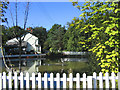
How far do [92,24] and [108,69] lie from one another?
1.28 metres

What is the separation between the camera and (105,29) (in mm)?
3023

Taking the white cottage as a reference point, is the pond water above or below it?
below

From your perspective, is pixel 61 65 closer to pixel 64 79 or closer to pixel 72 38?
pixel 72 38

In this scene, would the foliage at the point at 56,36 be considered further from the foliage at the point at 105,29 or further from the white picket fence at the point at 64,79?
the white picket fence at the point at 64,79

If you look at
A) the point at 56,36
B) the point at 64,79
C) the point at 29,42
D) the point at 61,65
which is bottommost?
the point at 61,65

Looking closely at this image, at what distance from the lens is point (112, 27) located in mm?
2840

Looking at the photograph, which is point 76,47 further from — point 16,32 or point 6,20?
point 6,20

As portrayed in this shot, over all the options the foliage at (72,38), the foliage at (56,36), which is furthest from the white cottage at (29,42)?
the foliage at (72,38)

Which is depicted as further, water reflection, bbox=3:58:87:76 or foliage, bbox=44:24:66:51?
water reflection, bbox=3:58:87:76

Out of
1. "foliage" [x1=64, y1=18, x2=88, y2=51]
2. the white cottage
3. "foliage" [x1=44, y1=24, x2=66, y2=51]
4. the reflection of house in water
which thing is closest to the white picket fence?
"foliage" [x1=64, y1=18, x2=88, y2=51]

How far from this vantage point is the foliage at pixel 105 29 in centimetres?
293

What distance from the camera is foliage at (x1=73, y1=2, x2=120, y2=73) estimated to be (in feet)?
9.62

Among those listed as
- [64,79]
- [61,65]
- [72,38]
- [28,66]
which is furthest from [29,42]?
[64,79]

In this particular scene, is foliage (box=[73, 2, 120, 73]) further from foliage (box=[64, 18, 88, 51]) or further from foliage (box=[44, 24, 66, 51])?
foliage (box=[44, 24, 66, 51])
